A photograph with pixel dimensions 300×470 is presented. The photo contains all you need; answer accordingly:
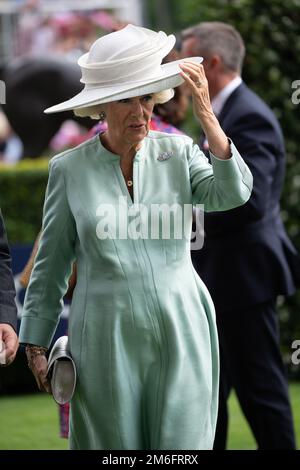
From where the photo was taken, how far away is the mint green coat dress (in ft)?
13.2

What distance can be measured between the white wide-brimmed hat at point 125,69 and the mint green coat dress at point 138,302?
194 mm

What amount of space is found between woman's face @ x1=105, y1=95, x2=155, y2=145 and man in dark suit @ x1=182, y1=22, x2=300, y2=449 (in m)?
1.56

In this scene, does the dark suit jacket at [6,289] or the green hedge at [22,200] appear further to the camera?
the green hedge at [22,200]

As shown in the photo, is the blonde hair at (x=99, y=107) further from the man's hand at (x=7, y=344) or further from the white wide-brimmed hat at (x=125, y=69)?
the man's hand at (x=7, y=344)

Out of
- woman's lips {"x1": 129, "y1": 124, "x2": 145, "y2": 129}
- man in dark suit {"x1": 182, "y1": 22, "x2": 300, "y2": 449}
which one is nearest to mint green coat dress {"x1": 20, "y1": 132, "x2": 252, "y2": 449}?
woman's lips {"x1": 129, "y1": 124, "x2": 145, "y2": 129}

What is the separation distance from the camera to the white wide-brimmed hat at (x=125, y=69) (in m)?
4.10

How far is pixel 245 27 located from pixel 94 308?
4.38m

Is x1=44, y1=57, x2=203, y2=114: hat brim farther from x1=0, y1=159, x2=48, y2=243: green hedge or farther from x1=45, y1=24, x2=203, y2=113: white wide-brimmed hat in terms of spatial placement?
x1=0, y1=159, x2=48, y2=243: green hedge

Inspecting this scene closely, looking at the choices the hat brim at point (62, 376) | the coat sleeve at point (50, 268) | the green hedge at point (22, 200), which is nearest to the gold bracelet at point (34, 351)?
the coat sleeve at point (50, 268)

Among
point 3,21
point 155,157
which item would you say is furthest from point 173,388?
point 3,21

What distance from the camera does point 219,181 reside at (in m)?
4.02

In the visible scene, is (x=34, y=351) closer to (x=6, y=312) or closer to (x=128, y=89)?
(x=6, y=312)

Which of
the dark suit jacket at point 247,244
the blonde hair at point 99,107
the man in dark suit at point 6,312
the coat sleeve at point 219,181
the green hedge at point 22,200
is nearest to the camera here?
the coat sleeve at point 219,181
